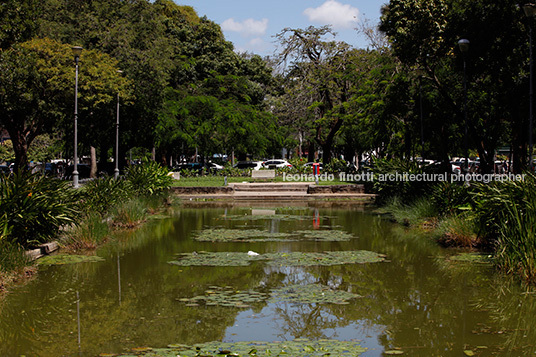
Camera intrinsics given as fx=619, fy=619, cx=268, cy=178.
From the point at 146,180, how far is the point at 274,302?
57.3 ft

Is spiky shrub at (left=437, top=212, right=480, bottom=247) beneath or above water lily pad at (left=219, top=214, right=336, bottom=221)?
above

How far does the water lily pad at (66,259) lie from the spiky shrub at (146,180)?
1018 centimetres

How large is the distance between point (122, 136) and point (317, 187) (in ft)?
51.9

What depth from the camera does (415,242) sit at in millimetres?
16906

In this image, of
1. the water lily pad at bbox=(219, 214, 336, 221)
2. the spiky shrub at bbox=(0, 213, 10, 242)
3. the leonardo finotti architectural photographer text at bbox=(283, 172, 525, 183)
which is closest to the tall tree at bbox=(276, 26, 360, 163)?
the leonardo finotti architectural photographer text at bbox=(283, 172, 525, 183)

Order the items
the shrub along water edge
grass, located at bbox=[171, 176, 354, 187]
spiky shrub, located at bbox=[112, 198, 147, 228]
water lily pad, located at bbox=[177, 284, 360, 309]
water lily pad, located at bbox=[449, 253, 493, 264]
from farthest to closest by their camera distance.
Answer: grass, located at bbox=[171, 176, 354, 187] < spiky shrub, located at bbox=[112, 198, 147, 228] < water lily pad, located at bbox=[449, 253, 493, 264] < the shrub along water edge < water lily pad, located at bbox=[177, 284, 360, 309]

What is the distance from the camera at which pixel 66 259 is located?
1357 cm

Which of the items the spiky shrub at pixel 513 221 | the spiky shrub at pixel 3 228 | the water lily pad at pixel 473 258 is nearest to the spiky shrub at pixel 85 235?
the spiky shrub at pixel 3 228

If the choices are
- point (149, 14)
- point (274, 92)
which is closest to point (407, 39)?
point (149, 14)

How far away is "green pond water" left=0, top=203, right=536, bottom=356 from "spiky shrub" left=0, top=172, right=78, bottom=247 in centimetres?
100

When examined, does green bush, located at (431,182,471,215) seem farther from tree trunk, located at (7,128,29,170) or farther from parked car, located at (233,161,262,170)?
parked car, located at (233,161,262,170)

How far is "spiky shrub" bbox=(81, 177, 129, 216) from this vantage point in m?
18.5

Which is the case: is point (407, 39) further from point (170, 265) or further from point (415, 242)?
point (170, 265)

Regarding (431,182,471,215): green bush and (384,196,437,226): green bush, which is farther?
(384,196,437,226): green bush
